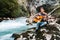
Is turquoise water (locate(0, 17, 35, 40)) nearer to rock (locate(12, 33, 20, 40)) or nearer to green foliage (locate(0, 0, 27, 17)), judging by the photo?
rock (locate(12, 33, 20, 40))

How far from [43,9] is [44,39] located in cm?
54

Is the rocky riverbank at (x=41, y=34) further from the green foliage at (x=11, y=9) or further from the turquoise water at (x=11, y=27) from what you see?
the green foliage at (x=11, y=9)

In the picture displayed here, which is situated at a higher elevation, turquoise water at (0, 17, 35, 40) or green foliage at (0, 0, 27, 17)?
green foliage at (0, 0, 27, 17)

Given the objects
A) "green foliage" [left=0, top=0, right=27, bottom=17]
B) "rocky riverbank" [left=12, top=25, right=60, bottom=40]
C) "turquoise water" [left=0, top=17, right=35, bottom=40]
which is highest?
"green foliage" [left=0, top=0, right=27, bottom=17]

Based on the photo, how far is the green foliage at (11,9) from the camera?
4445mm

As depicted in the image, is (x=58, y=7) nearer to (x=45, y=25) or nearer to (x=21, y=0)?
(x=45, y=25)

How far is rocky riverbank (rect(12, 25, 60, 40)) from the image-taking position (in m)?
3.69

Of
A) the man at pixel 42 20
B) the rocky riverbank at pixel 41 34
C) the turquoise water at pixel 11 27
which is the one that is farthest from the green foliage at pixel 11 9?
the rocky riverbank at pixel 41 34

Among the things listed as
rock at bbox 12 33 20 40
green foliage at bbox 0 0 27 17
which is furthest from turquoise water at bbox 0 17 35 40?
green foliage at bbox 0 0 27 17

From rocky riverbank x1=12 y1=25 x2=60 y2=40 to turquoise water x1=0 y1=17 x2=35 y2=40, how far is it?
93mm

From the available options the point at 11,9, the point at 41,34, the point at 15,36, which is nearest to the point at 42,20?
the point at 41,34

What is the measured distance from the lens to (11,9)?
473 centimetres

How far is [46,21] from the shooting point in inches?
153

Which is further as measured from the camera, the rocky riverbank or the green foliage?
the green foliage
